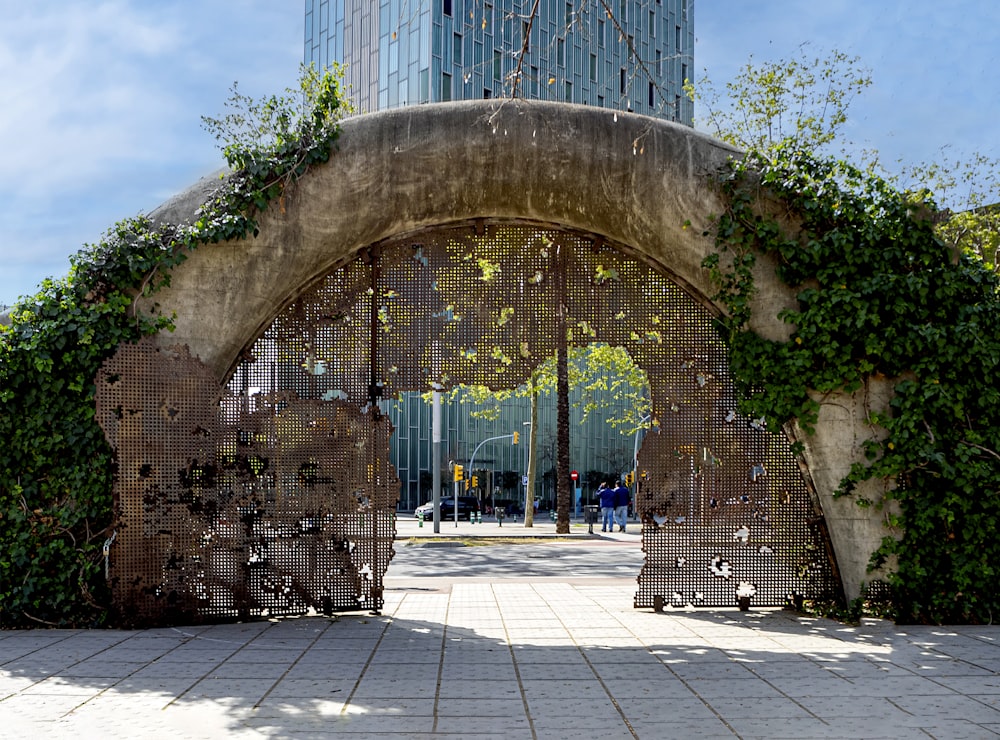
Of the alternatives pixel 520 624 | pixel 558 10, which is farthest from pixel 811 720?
pixel 558 10

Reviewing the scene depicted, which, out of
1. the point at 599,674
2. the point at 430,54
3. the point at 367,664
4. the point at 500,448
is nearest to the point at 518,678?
the point at 599,674

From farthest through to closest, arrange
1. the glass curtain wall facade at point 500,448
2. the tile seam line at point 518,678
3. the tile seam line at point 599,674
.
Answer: the glass curtain wall facade at point 500,448 → the tile seam line at point 599,674 → the tile seam line at point 518,678

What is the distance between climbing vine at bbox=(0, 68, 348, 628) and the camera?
8.52 meters

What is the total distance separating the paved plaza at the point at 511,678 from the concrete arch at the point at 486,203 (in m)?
1.95

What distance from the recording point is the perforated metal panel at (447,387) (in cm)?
914

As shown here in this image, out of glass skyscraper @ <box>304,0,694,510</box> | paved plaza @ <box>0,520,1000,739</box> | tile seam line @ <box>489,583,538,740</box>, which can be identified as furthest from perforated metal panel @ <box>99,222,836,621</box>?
glass skyscraper @ <box>304,0,694,510</box>

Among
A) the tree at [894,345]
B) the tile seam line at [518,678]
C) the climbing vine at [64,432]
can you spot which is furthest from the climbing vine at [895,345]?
the climbing vine at [64,432]

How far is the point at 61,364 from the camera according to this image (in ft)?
28.2

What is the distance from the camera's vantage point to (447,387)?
9.61 m

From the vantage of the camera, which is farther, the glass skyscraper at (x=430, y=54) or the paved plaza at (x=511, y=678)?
the glass skyscraper at (x=430, y=54)

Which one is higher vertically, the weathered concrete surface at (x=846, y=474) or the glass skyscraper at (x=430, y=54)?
the glass skyscraper at (x=430, y=54)

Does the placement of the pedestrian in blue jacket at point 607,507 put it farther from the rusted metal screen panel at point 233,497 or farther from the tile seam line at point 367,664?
the rusted metal screen panel at point 233,497

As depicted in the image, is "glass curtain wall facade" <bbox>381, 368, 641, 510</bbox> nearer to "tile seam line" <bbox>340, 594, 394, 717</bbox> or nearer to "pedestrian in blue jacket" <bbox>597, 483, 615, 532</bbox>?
"pedestrian in blue jacket" <bbox>597, 483, 615, 532</bbox>

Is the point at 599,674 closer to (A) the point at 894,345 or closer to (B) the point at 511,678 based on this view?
(B) the point at 511,678
